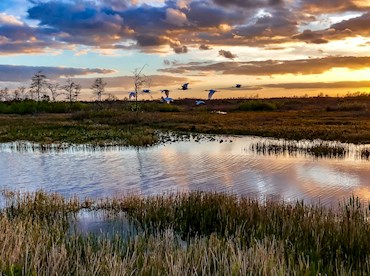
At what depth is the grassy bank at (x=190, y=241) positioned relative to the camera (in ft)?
23.0

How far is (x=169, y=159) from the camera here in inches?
952

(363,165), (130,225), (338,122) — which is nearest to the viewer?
(130,225)

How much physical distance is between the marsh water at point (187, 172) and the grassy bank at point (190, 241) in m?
3.92

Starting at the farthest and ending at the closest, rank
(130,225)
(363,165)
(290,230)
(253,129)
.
Result: (253,129), (363,165), (130,225), (290,230)

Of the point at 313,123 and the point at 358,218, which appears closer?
the point at 358,218

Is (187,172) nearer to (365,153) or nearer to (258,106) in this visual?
(365,153)

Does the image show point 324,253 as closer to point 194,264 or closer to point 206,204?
point 194,264

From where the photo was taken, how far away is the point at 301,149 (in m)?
26.6

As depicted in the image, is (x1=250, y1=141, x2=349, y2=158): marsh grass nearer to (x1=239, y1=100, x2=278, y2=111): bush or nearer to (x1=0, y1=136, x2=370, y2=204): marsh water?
(x1=0, y1=136, x2=370, y2=204): marsh water

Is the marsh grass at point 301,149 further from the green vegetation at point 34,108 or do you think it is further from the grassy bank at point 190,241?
the green vegetation at point 34,108

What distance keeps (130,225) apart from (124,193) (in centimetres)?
457

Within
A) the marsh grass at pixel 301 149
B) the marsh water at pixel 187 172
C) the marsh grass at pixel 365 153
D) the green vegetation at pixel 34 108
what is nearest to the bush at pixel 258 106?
the green vegetation at pixel 34 108

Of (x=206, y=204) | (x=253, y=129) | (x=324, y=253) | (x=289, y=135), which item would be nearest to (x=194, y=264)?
(x=324, y=253)

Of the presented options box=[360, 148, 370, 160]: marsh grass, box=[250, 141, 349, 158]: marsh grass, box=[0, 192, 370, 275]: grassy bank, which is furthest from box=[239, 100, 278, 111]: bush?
box=[0, 192, 370, 275]: grassy bank
